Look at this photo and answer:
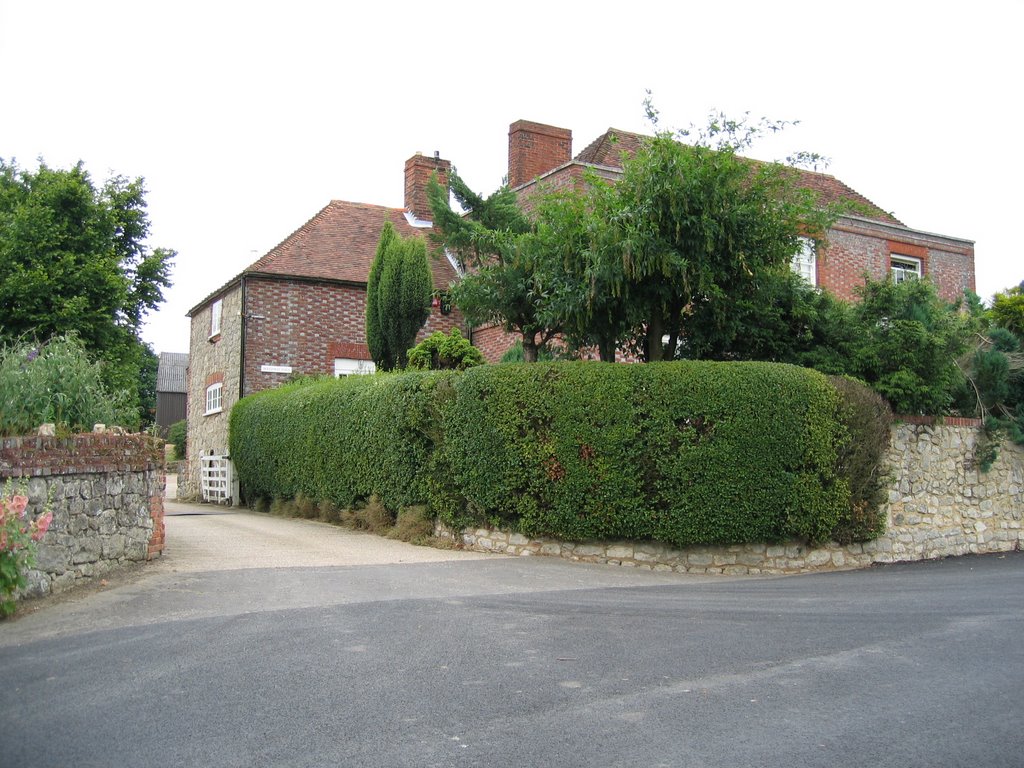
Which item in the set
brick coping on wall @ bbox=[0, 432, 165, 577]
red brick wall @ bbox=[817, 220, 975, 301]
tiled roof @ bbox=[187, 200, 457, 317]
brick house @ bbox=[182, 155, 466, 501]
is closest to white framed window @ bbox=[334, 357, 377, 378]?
brick house @ bbox=[182, 155, 466, 501]

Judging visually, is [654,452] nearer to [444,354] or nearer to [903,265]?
[444,354]

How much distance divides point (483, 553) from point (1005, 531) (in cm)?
987

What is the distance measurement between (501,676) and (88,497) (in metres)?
5.70

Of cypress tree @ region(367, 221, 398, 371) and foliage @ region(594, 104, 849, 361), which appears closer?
foliage @ region(594, 104, 849, 361)

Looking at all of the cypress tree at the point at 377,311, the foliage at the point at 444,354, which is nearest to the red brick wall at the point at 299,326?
the cypress tree at the point at 377,311

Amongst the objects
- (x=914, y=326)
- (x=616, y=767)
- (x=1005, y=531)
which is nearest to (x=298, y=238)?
(x=914, y=326)

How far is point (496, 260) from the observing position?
732 inches

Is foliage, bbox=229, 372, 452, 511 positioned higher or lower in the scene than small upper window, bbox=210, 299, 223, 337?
lower

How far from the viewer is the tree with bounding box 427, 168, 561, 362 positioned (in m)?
15.1

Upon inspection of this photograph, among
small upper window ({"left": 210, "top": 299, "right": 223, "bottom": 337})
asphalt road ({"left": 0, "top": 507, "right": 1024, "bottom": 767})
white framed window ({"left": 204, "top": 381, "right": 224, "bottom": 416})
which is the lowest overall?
asphalt road ({"left": 0, "top": 507, "right": 1024, "bottom": 767})

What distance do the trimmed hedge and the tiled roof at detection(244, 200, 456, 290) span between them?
444 inches

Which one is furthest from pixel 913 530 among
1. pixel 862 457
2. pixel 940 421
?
pixel 862 457

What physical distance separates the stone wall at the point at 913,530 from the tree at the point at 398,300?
6.70m

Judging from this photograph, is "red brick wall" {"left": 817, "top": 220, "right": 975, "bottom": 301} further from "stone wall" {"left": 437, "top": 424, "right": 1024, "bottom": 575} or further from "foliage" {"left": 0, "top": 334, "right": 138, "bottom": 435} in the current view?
"foliage" {"left": 0, "top": 334, "right": 138, "bottom": 435}
